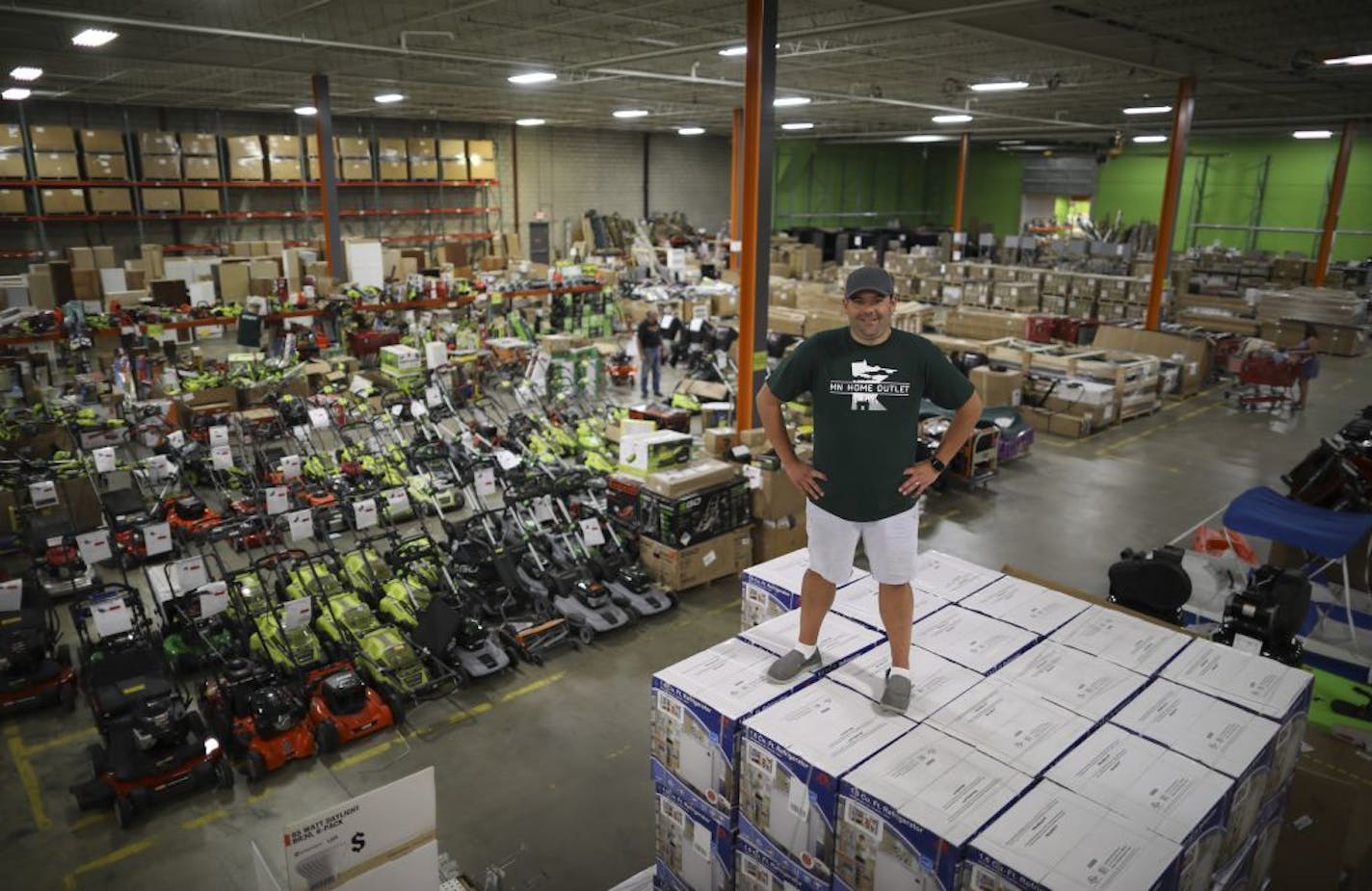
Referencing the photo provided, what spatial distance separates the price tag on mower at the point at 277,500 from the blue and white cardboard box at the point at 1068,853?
19.7 feet

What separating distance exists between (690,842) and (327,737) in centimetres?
270

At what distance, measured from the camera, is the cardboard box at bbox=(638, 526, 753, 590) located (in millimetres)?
7207

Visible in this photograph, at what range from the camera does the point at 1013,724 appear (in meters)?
3.23

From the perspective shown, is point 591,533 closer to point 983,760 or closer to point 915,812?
point 983,760

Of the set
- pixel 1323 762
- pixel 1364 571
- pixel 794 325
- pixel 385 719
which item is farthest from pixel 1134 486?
pixel 385 719

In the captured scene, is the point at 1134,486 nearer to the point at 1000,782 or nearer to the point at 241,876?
the point at 1000,782

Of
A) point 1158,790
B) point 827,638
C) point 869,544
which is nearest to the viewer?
point 1158,790

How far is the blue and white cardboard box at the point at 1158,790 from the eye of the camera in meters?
2.70

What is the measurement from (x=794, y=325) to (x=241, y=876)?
13872 millimetres

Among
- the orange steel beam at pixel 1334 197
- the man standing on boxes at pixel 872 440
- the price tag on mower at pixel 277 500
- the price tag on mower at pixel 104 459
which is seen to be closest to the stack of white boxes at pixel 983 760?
the man standing on boxes at pixel 872 440

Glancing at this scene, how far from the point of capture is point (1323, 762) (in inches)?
182

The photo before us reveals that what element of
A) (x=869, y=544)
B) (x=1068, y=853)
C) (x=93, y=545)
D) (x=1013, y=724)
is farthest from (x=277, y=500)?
(x=1068, y=853)

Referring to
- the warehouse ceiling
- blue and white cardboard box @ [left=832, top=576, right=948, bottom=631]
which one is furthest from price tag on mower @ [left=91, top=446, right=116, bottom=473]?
blue and white cardboard box @ [left=832, top=576, right=948, bottom=631]

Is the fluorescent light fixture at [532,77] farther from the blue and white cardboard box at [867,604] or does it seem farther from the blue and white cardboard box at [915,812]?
the blue and white cardboard box at [915,812]
